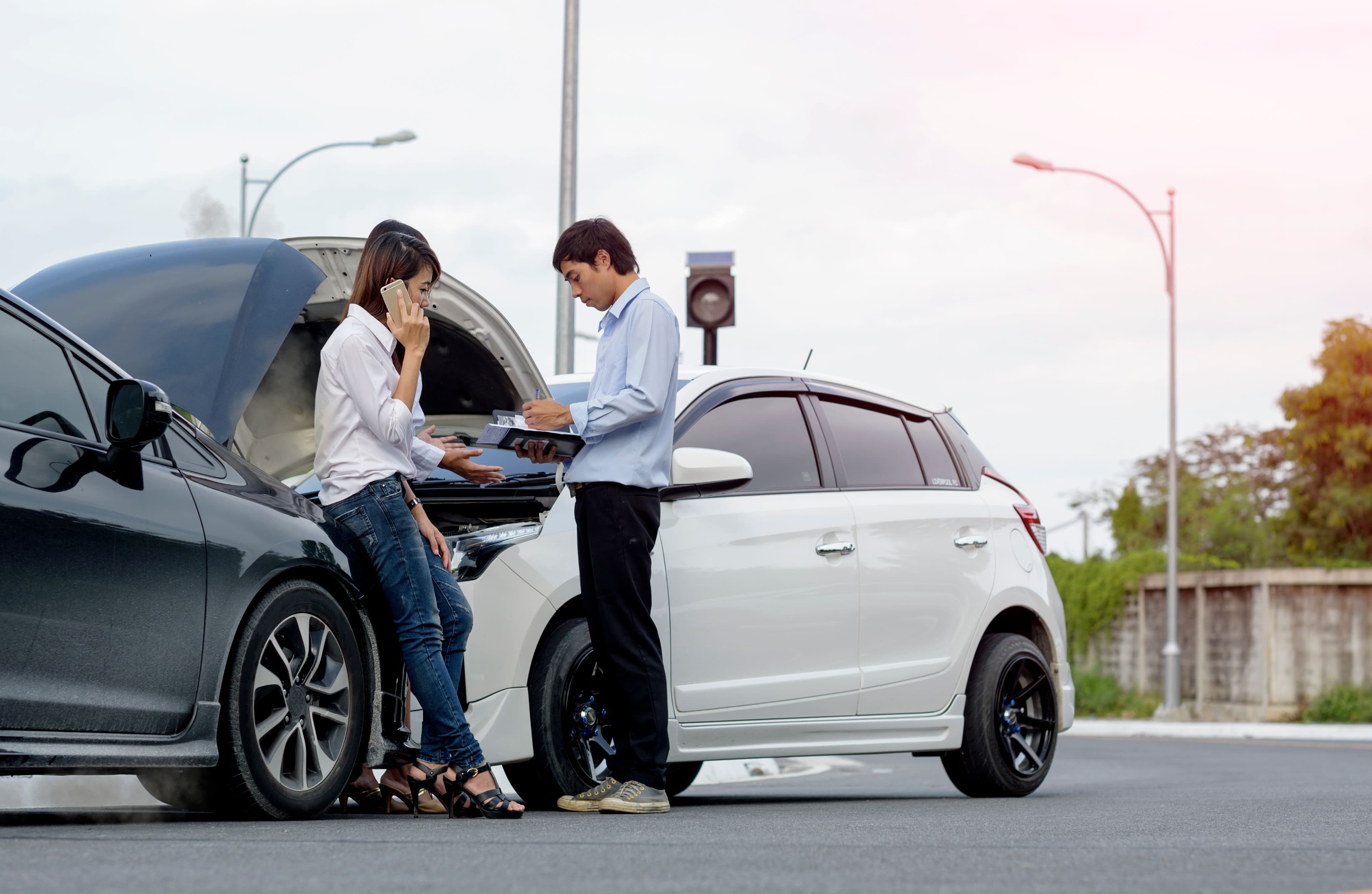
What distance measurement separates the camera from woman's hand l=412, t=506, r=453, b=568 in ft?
20.1

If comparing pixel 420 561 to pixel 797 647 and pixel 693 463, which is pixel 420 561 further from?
pixel 797 647

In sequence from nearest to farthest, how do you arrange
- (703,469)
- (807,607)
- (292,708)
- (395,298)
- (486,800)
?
1. (292,708)
2. (486,800)
3. (395,298)
4. (703,469)
5. (807,607)

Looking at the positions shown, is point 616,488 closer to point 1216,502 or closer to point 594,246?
point 594,246

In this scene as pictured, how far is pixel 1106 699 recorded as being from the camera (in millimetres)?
29734

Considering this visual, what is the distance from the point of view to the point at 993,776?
777 centimetres

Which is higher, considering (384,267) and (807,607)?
(384,267)

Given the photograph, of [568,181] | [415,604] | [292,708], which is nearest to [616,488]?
[415,604]

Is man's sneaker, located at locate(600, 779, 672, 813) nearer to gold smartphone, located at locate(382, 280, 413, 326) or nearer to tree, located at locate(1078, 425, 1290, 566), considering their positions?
gold smartphone, located at locate(382, 280, 413, 326)

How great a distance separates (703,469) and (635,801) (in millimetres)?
1281

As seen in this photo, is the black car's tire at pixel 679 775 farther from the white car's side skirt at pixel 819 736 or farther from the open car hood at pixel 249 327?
the open car hood at pixel 249 327

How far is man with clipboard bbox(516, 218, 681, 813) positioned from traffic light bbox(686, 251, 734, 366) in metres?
5.32

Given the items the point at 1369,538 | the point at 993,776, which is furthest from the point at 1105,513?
the point at 993,776

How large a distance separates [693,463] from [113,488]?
225cm

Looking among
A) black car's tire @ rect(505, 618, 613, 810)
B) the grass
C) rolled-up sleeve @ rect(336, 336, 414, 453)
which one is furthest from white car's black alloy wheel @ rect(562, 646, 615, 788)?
the grass
